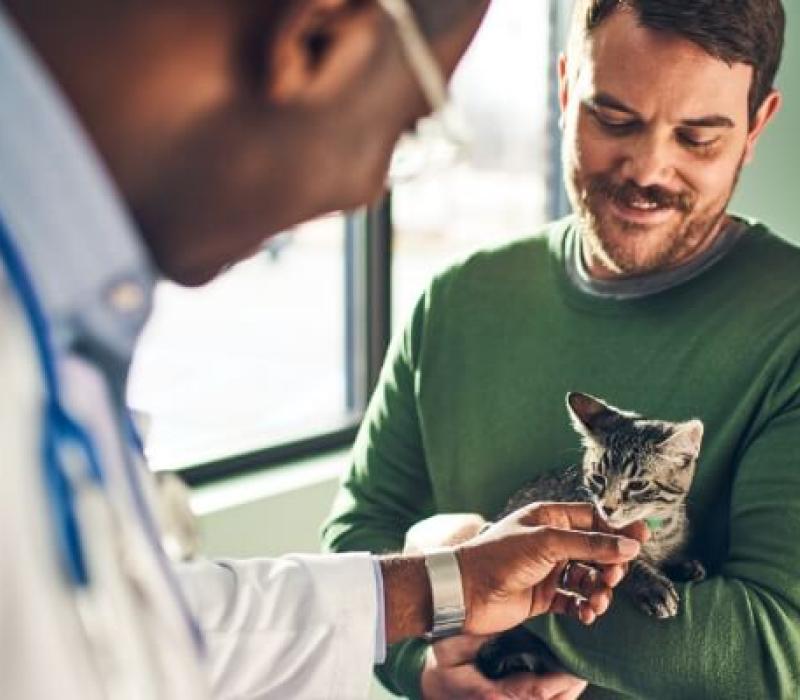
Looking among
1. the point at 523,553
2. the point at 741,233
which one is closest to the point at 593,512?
the point at 523,553

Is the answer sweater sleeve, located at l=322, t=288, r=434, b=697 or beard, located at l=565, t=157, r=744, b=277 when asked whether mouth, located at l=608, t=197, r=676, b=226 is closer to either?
beard, located at l=565, t=157, r=744, b=277

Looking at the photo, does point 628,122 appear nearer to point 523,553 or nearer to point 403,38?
point 523,553

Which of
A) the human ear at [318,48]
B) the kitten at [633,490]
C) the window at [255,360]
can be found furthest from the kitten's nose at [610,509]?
the window at [255,360]

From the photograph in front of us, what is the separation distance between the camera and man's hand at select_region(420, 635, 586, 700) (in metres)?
1.22

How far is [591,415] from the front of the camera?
1.28 m

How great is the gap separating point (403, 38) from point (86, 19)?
6.1 inches

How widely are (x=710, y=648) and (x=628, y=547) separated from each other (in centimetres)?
14

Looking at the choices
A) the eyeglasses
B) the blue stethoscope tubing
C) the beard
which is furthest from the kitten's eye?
the blue stethoscope tubing

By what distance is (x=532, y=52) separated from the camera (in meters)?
2.93

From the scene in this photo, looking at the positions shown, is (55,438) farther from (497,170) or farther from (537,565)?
(497,170)

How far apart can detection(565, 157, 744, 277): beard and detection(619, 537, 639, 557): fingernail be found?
0.33 metres

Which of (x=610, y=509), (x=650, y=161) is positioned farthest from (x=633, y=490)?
(x=650, y=161)

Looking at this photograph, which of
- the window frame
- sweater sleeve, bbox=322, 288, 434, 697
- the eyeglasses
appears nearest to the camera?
the eyeglasses

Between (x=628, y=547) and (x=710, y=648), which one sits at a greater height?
(x=628, y=547)
